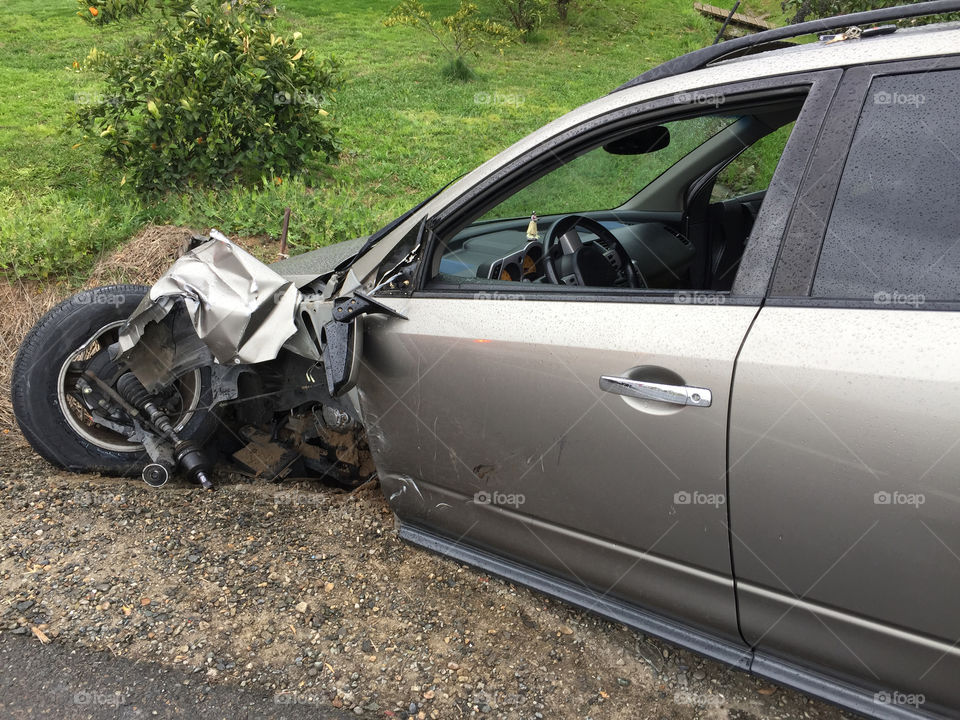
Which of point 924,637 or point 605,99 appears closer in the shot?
point 924,637

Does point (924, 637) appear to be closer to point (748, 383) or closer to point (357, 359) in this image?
point (748, 383)

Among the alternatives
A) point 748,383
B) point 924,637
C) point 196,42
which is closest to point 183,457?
point 748,383

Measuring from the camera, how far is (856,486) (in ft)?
6.19

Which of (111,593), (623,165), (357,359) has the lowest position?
(111,593)

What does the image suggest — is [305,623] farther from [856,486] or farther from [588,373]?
[856,486]

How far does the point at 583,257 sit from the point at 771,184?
0.84m

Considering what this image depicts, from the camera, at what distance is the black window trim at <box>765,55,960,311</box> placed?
6.60 ft

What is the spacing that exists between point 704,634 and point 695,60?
164cm

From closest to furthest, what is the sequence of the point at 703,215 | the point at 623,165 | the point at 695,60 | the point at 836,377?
the point at 836,377 → the point at 695,60 → the point at 623,165 → the point at 703,215

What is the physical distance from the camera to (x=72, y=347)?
3.47m

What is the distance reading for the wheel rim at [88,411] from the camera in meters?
3.49

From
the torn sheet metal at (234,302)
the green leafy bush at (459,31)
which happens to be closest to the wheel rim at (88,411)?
the torn sheet metal at (234,302)

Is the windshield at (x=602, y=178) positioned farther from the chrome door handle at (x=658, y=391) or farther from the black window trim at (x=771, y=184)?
the chrome door handle at (x=658, y=391)

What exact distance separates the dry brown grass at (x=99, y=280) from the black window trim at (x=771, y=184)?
10.7ft
